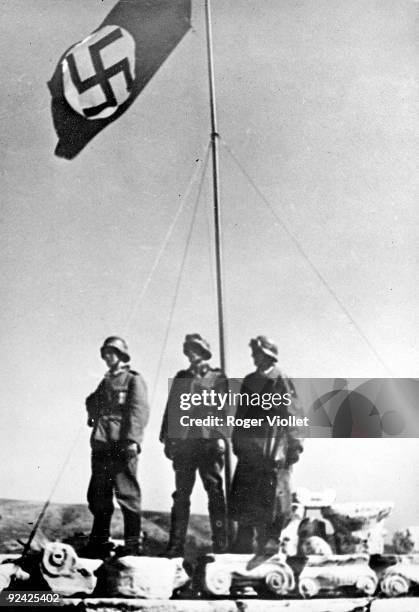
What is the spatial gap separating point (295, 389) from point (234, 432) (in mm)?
374

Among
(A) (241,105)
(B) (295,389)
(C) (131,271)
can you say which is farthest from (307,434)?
(A) (241,105)

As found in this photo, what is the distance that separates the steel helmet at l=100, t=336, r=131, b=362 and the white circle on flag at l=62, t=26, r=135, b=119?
122 cm

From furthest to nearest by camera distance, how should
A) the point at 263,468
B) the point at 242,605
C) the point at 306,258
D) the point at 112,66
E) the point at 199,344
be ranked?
the point at 112,66 < the point at 306,258 < the point at 199,344 < the point at 263,468 < the point at 242,605

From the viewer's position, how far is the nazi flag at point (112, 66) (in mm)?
Answer: 3738

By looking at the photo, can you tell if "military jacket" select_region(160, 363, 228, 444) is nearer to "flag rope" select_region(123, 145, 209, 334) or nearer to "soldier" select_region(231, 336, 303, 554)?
"soldier" select_region(231, 336, 303, 554)

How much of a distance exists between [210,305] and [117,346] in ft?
1.71

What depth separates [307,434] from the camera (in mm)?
3402

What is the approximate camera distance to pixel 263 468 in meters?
3.40

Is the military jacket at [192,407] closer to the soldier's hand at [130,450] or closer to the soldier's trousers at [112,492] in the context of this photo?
the soldier's hand at [130,450]

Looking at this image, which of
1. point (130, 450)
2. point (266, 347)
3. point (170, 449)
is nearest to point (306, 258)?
point (266, 347)

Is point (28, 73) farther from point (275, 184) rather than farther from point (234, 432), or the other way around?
point (234, 432)

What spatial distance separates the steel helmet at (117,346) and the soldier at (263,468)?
619mm

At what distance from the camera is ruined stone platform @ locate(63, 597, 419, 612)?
3277 mm

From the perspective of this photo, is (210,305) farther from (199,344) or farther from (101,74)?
(101,74)
